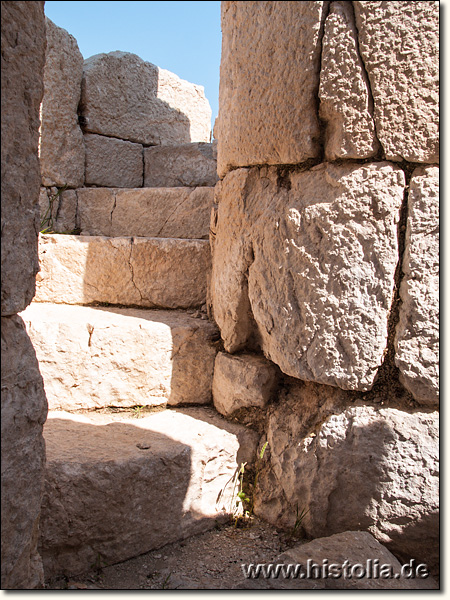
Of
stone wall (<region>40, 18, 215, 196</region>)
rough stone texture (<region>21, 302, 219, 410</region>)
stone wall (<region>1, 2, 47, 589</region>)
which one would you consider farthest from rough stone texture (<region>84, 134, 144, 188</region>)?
stone wall (<region>1, 2, 47, 589</region>)

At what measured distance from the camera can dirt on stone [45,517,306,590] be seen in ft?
6.95

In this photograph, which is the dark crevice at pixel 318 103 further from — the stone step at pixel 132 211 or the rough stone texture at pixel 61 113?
the rough stone texture at pixel 61 113

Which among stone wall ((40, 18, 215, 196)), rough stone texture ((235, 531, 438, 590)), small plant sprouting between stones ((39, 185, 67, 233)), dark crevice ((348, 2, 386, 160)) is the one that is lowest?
rough stone texture ((235, 531, 438, 590))

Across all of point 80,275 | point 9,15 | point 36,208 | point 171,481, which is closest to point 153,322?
point 80,275

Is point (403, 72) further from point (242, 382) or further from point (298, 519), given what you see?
point (298, 519)

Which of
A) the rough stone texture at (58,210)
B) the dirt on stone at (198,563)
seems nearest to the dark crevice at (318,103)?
the dirt on stone at (198,563)

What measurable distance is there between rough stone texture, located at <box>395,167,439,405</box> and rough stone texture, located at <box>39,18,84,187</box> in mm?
2805

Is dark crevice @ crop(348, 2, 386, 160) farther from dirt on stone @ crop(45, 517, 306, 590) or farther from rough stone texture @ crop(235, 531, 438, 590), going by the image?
dirt on stone @ crop(45, 517, 306, 590)

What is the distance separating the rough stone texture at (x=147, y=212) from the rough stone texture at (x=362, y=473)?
1.64 metres

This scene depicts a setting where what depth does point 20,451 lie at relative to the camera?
5.39ft

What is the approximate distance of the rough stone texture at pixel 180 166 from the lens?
436cm

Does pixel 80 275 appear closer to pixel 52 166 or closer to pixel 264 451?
pixel 52 166

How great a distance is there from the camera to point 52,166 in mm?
3963

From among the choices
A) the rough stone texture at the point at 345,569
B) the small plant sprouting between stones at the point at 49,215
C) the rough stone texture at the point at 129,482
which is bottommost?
the rough stone texture at the point at 345,569
